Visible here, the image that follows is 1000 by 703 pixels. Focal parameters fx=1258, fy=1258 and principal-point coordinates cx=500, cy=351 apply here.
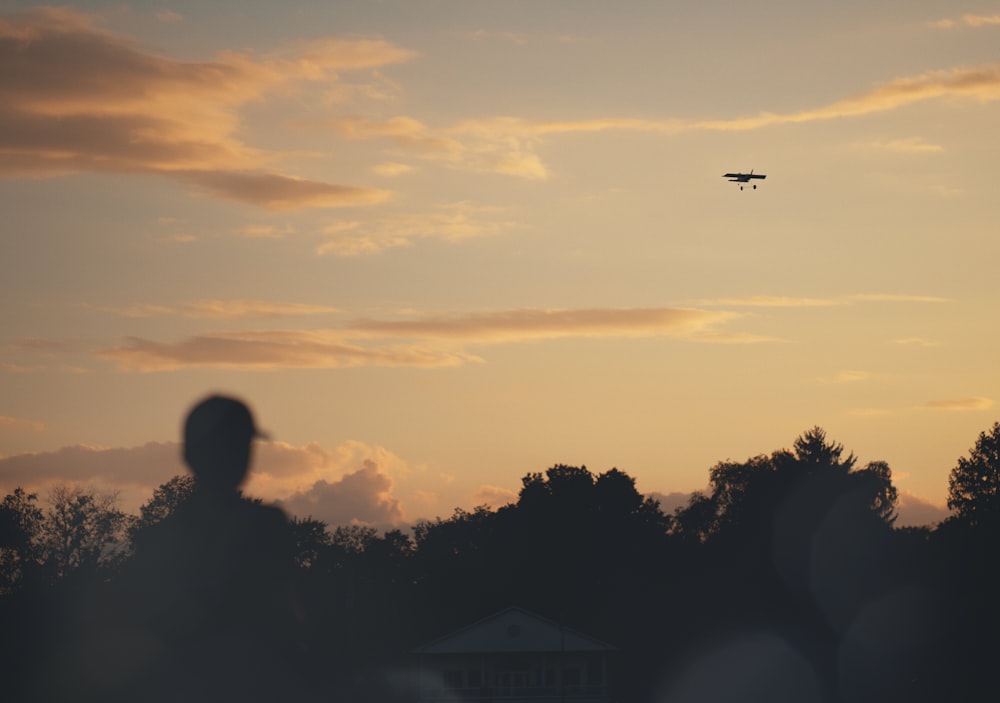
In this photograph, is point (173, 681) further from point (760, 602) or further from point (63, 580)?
point (760, 602)

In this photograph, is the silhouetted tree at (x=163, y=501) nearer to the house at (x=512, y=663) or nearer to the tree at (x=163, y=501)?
the tree at (x=163, y=501)

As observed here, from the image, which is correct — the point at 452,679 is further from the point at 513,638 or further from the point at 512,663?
the point at 513,638

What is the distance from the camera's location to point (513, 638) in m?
87.9

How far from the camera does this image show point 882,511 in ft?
479

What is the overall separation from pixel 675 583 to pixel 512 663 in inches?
1061

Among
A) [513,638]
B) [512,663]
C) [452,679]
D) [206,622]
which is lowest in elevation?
[452,679]

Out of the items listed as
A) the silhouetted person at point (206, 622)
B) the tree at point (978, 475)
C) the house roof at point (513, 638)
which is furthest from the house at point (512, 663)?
the tree at point (978, 475)

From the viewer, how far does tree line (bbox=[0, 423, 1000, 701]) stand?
88.7m

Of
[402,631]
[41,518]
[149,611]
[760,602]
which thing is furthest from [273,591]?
[41,518]

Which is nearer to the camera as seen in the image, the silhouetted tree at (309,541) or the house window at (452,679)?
the house window at (452,679)

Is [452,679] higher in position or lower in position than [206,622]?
lower

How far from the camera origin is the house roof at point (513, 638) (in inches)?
3455

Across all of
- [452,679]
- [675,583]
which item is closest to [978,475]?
[675,583]

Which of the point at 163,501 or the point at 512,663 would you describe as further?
the point at 163,501
